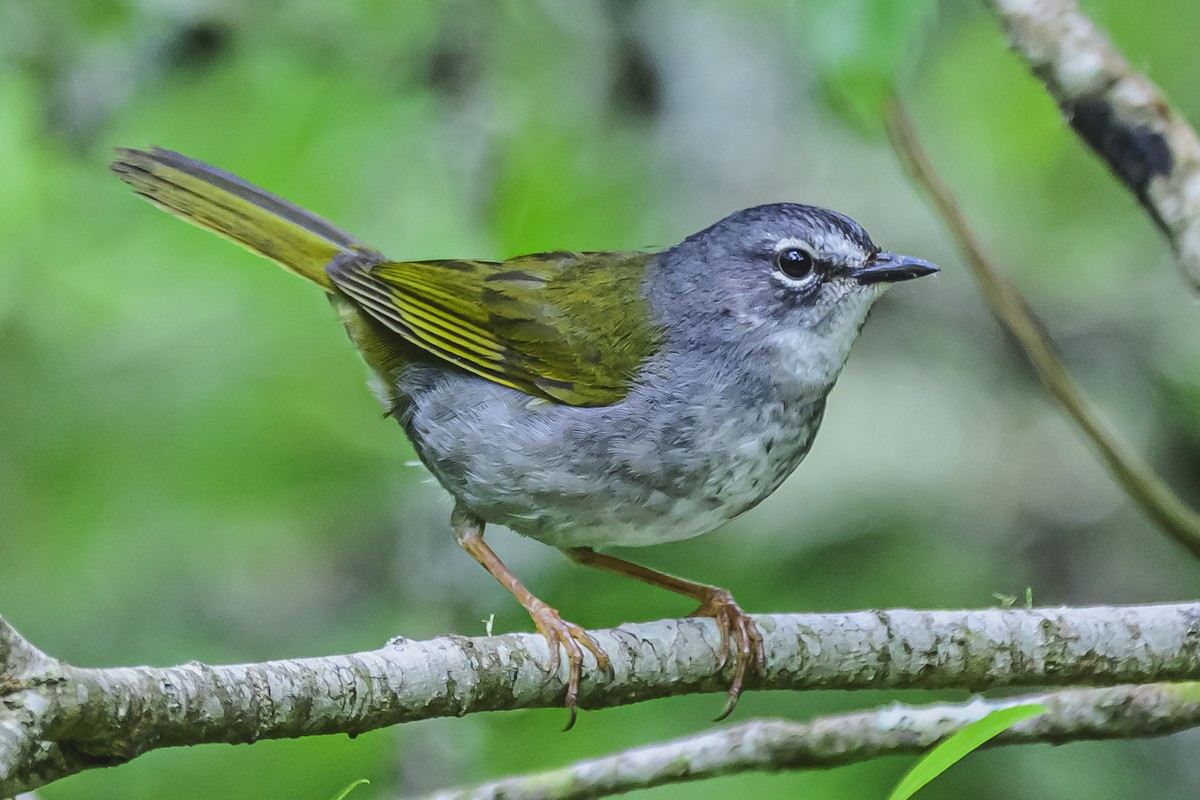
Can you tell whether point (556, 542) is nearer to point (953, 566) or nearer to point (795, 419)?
point (795, 419)

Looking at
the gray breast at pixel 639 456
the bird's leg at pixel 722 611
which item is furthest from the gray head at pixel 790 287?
the bird's leg at pixel 722 611

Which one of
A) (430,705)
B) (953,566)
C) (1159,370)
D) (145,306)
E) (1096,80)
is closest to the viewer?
(430,705)

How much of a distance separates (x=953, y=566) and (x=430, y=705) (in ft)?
13.0

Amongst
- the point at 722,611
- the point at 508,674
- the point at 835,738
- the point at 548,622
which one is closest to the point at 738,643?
the point at 722,611

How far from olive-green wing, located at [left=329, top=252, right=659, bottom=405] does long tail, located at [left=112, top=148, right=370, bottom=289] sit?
17 cm

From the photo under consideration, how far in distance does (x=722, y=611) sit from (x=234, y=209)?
6.91ft

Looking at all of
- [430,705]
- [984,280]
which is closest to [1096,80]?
[984,280]

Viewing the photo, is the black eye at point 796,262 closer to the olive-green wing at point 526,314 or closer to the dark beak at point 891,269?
the dark beak at point 891,269

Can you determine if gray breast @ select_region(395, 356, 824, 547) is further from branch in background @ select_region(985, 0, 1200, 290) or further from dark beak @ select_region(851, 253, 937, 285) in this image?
branch in background @ select_region(985, 0, 1200, 290)

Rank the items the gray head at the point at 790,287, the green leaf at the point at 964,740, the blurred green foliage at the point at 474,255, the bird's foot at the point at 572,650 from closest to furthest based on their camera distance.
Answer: the green leaf at the point at 964,740, the bird's foot at the point at 572,650, the gray head at the point at 790,287, the blurred green foliage at the point at 474,255

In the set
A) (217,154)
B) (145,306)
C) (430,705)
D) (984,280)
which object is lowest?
(430,705)

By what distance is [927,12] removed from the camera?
119 inches

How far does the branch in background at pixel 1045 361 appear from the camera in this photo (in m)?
3.49

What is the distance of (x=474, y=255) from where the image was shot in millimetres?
4426
